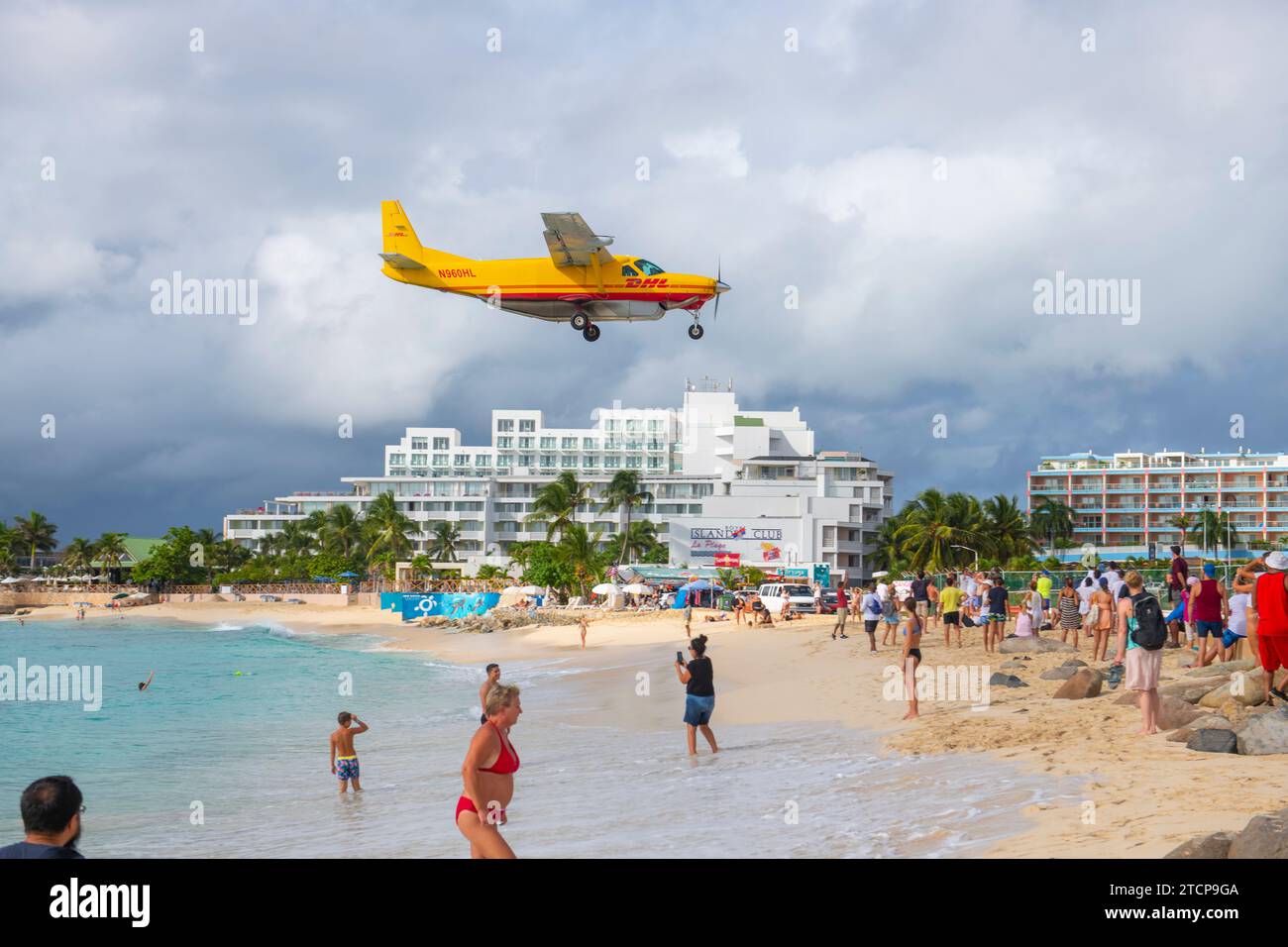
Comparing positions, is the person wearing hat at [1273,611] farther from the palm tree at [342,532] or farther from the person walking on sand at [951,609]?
the palm tree at [342,532]

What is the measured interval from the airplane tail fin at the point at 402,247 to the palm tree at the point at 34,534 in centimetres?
16029

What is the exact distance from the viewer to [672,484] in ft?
415

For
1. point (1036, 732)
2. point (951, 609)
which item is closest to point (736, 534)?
point (951, 609)

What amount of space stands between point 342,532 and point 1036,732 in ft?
400

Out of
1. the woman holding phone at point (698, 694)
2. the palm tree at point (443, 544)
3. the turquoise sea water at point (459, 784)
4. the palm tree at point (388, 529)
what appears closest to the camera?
the turquoise sea water at point (459, 784)

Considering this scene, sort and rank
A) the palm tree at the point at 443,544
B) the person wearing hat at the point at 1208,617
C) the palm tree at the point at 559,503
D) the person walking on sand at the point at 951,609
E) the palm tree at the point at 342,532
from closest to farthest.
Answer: the person wearing hat at the point at 1208,617, the person walking on sand at the point at 951,609, the palm tree at the point at 559,503, the palm tree at the point at 443,544, the palm tree at the point at 342,532

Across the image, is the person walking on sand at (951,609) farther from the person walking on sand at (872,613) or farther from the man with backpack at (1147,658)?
the man with backpack at (1147,658)

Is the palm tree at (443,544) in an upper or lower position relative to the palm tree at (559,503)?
lower

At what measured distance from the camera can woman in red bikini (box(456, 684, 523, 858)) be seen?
6.62 m

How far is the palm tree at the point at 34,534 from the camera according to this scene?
16062cm

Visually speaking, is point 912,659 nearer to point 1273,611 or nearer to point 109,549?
point 1273,611

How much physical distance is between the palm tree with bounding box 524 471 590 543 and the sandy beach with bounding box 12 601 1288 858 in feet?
222

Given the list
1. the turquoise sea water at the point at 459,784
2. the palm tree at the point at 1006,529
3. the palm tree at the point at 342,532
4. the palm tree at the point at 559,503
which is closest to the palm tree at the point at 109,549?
the palm tree at the point at 342,532

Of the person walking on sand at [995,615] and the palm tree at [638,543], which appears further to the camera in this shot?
the palm tree at [638,543]
